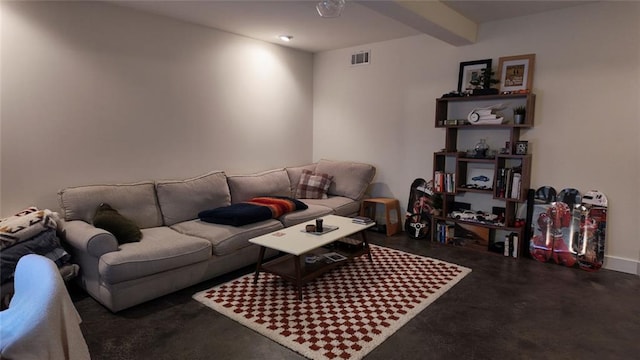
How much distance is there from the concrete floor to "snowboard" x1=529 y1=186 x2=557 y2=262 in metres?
0.46

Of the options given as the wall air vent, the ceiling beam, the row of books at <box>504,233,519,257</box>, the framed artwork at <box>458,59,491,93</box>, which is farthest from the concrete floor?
the wall air vent

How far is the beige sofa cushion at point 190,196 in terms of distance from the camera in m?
3.55

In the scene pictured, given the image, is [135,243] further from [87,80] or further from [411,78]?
[411,78]

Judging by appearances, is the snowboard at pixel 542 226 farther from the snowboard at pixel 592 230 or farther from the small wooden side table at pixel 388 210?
the small wooden side table at pixel 388 210

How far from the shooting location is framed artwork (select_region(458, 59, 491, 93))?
13.0 feet

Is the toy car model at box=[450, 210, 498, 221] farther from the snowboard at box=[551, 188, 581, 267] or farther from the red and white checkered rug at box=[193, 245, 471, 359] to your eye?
the red and white checkered rug at box=[193, 245, 471, 359]

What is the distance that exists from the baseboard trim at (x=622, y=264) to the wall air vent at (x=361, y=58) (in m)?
3.45

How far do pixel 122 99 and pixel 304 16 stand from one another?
194cm

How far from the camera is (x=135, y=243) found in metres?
2.85

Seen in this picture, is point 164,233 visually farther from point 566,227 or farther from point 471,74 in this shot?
point 566,227

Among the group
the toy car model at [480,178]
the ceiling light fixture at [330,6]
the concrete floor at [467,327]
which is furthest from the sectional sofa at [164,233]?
the ceiling light fixture at [330,6]

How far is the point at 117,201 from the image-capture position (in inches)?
127

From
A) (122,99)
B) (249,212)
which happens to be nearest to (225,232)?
(249,212)

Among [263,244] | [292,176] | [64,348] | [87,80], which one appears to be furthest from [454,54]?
[64,348]
